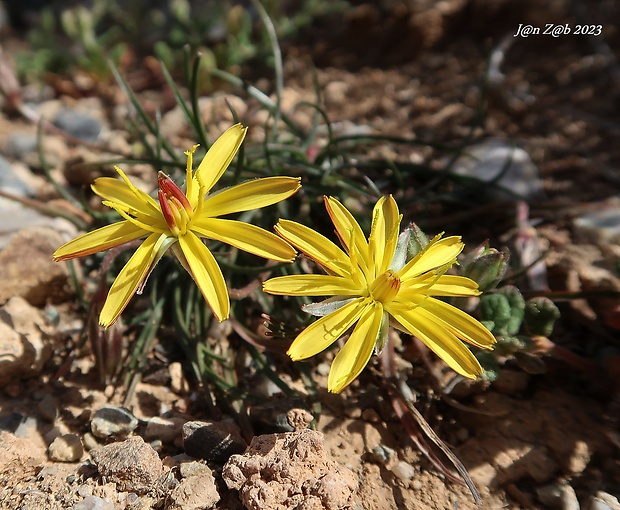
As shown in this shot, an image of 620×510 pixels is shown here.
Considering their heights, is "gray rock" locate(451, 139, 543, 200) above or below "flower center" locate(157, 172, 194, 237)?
above

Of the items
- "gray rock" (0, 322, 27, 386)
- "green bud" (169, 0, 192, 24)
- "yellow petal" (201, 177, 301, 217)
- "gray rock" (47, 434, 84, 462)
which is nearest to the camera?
"yellow petal" (201, 177, 301, 217)

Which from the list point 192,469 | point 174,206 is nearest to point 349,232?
point 174,206

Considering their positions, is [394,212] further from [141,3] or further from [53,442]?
[141,3]

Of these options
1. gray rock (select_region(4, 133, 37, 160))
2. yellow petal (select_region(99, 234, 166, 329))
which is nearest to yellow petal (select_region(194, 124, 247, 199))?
yellow petal (select_region(99, 234, 166, 329))

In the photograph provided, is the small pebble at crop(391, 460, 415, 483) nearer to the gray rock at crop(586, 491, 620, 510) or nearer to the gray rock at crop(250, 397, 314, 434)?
the gray rock at crop(250, 397, 314, 434)

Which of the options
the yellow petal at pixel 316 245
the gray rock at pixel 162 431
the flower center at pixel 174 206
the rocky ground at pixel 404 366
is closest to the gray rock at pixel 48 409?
the rocky ground at pixel 404 366

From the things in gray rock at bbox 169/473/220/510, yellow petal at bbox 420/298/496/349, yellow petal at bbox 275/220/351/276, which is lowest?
gray rock at bbox 169/473/220/510
